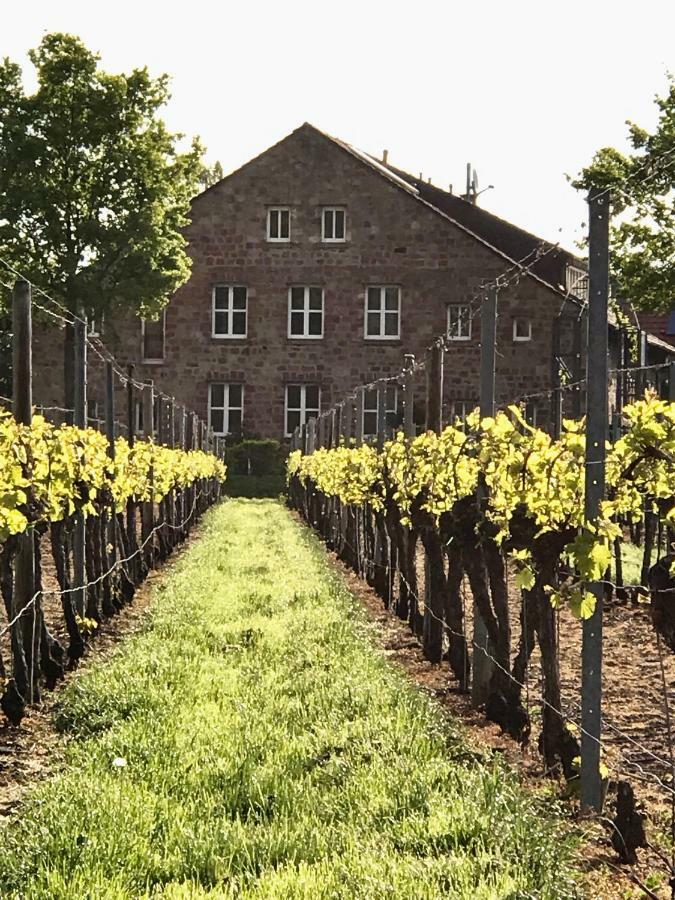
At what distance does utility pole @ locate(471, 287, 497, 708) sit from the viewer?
7.37m

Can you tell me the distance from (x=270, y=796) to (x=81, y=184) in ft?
102

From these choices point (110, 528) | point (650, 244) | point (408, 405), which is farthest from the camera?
point (650, 244)

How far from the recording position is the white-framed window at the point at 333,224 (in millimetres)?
38719

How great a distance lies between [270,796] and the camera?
5.31 meters

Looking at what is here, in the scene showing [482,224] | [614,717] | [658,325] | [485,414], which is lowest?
[614,717]

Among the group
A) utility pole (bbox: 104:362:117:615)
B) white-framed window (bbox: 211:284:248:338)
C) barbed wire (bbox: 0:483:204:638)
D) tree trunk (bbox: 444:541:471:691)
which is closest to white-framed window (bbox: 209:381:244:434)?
white-framed window (bbox: 211:284:248:338)

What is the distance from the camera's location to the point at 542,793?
218 inches

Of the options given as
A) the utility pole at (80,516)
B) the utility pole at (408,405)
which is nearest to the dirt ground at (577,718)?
the utility pole at (80,516)

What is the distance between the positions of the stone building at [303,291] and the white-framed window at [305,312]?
0.03 meters

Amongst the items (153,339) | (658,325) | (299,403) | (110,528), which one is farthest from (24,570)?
(658,325)

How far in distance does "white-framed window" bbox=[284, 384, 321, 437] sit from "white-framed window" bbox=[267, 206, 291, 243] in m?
4.55

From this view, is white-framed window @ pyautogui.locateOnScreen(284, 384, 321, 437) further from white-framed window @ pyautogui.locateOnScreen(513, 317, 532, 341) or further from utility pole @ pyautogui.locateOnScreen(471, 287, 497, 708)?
utility pole @ pyautogui.locateOnScreen(471, 287, 497, 708)

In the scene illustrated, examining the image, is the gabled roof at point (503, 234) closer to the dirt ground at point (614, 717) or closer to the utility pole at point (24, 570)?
the dirt ground at point (614, 717)

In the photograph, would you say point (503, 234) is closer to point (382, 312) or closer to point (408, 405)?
point (382, 312)
